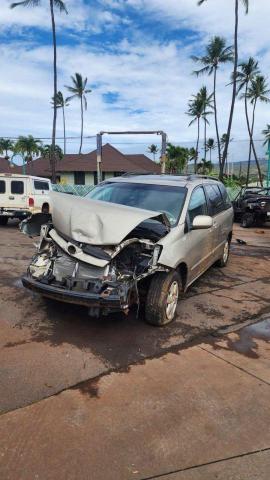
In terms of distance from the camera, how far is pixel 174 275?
15.3 ft

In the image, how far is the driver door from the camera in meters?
5.27

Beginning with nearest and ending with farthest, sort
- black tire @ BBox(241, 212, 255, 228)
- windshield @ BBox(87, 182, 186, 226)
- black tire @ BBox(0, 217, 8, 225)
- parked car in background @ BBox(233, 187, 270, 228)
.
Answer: windshield @ BBox(87, 182, 186, 226) < black tire @ BBox(0, 217, 8, 225) < parked car in background @ BBox(233, 187, 270, 228) < black tire @ BBox(241, 212, 255, 228)

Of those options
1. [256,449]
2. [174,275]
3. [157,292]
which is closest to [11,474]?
[256,449]

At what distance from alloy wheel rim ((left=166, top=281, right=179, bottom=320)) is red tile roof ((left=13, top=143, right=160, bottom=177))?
34.5 m

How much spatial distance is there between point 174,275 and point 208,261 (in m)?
1.89

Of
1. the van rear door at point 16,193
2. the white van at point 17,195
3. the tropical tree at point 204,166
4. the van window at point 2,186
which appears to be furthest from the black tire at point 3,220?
the tropical tree at point 204,166

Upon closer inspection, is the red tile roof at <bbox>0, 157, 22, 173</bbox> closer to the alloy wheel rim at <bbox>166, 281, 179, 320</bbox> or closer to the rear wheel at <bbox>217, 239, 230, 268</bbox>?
the rear wheel at <bbox>217, 239, 230, 268</bbox>

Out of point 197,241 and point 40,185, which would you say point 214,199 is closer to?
point 197,241

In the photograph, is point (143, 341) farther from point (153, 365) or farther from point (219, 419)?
point (219, 419)

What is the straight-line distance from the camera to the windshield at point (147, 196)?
541 cm

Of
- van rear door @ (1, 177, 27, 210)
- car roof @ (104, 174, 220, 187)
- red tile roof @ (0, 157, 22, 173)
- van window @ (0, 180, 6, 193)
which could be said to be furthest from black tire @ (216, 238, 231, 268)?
red tile roof @ (0, 157, 22, 173)

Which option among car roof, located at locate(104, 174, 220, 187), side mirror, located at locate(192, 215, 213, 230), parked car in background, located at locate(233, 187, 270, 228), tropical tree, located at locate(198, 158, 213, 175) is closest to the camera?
side mirror, located at locate(192, 215, 213, 230)

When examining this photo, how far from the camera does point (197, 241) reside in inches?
218

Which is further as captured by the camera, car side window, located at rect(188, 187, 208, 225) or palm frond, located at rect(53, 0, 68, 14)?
palm frond, located at rect(53, 0, 68, 14)
